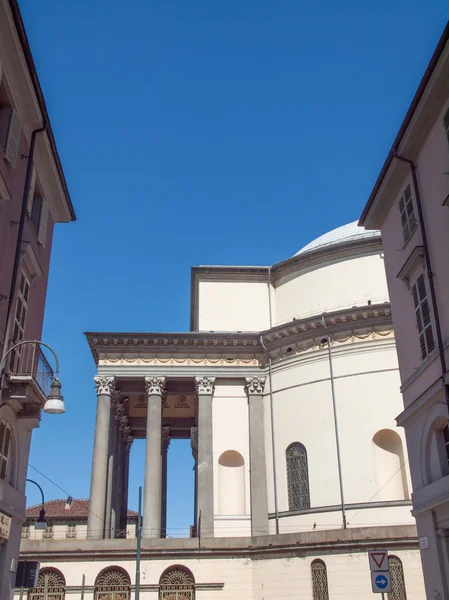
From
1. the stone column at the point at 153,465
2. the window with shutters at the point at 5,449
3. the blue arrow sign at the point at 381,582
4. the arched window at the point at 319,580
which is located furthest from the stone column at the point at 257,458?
the blue arrow sign at the point at 381,582

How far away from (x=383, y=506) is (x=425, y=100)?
16808 millimetres

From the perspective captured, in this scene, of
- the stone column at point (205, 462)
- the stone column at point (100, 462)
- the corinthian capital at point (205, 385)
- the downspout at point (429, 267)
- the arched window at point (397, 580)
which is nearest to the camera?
the downspout at point (429, 267)

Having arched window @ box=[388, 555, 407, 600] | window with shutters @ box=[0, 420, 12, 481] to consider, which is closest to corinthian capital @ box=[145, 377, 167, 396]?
arched window @ box=[388, 555, 407, 600]

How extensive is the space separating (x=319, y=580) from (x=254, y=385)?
9.06 m

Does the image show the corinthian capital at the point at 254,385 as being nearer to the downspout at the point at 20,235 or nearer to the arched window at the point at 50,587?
the arched window at the point at 50,587

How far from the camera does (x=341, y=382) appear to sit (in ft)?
93.6

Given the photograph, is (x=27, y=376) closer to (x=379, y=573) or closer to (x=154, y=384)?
(x=379, y=573)

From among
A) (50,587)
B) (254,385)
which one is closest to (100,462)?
(50,587)

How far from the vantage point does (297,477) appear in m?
28.4

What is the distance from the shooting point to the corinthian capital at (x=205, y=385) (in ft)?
100

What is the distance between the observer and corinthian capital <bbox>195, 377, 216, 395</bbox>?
30.5m

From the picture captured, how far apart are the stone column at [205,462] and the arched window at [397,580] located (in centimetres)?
747

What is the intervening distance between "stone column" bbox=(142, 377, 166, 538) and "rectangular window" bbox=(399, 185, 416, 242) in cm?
1648

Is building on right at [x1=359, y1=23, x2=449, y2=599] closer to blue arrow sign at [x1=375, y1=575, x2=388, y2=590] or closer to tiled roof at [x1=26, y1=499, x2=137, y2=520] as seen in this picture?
blue arrow sign at [x1=375, y1=575, x2=388, y2=590]
